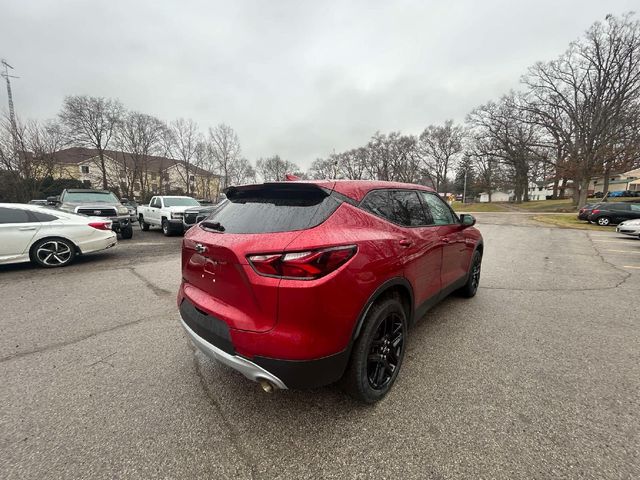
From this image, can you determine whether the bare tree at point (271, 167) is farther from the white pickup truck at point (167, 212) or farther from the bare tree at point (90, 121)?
the white pickup truck at point (167, 212)

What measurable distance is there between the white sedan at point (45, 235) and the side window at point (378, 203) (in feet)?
23.5

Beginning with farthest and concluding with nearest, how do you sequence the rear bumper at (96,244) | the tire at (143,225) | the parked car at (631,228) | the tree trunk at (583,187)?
the tree trunk at (583,187), the tire at (143,225), the parked car at (631,228), the rear bumper at (96,244)

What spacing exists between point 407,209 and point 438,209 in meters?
0.89

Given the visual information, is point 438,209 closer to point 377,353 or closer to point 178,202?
point 377,353

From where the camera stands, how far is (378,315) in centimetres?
203

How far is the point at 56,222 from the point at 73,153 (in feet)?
162

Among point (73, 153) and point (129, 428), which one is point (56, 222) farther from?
point (73, 153)

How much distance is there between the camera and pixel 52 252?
241 inches

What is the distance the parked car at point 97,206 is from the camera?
923 centimetres

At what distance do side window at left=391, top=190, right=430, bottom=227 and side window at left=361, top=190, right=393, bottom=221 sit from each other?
7cm

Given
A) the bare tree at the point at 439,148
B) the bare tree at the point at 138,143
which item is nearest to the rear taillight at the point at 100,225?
the bare tree at the point at 138,143

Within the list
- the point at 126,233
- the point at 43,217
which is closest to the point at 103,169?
the point at 126,233

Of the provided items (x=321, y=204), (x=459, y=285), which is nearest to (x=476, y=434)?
(x=321, y=204)

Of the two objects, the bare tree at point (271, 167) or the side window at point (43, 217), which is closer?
the side window at point (43, 217)
